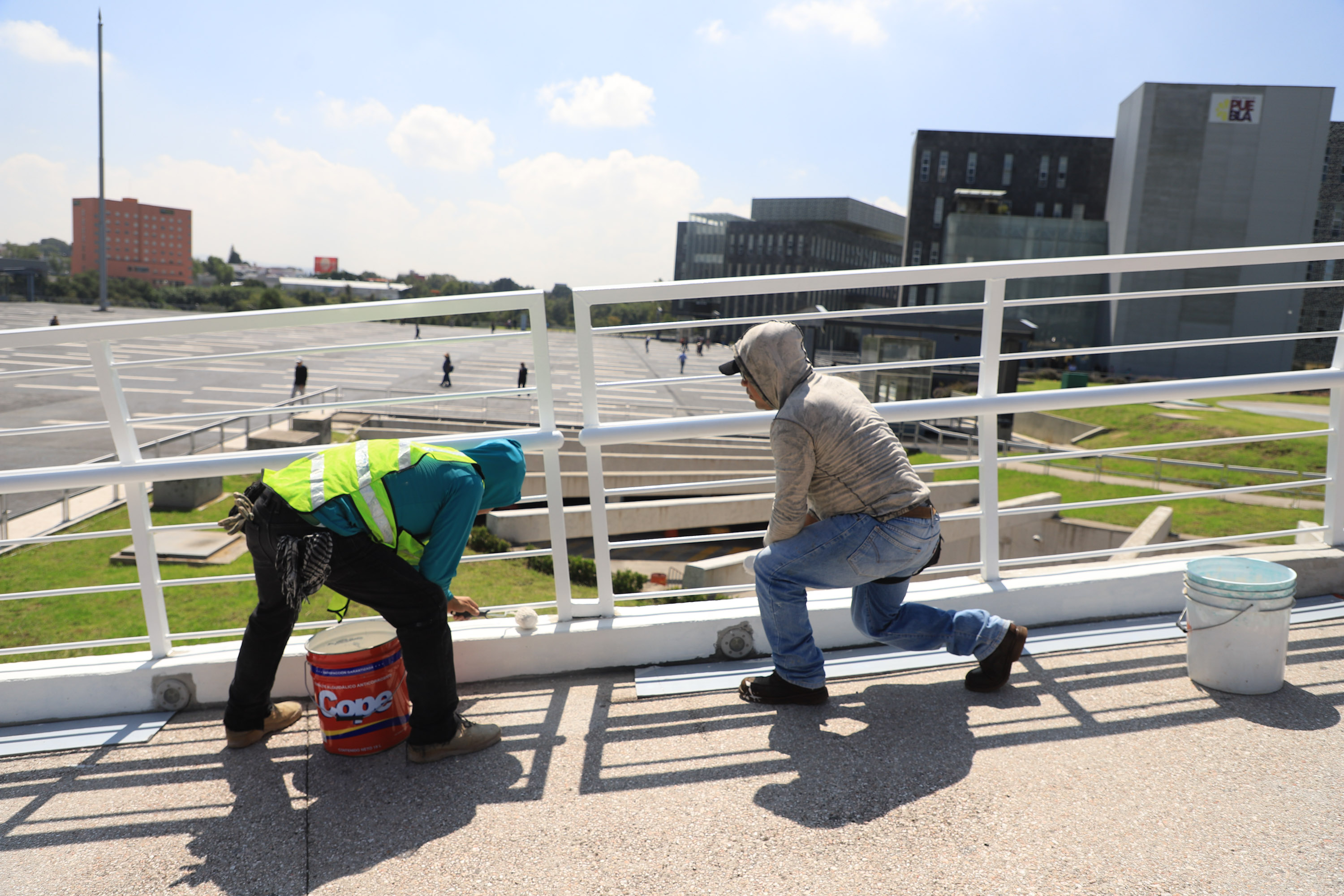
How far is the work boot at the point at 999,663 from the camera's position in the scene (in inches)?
128

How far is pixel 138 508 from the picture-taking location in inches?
137

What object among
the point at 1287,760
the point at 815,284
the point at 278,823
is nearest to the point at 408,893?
the point at 278,823

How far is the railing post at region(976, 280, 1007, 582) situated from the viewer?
3643mm

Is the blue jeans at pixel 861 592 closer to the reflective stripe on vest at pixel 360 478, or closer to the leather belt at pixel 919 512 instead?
the leather belt at pixel 919 512

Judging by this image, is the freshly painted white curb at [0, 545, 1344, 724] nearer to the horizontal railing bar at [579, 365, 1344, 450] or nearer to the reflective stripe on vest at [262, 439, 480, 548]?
the horizontal railing bar at [579, 365, 1344, 450]

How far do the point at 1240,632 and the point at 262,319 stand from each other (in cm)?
402

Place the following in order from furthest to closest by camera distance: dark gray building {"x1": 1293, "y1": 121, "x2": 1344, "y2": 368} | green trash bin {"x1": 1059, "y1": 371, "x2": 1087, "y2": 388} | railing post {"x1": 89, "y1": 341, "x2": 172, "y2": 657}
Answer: dark gray building {"x1": 1293, "y1": 121, "x2": 1344, "y2": 368} < green trash bin {"x1": 1059, "y1": 371, "x2": 1087, "y2": 388} < railing post {"x1": 89, "y1": 341, "x2": 172, "y2": 657}

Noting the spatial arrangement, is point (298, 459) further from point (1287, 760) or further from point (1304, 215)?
point (1304, 215)

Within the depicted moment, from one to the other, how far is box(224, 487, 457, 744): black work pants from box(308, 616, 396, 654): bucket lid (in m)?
0.16

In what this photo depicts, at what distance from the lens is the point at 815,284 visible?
3.43 metres

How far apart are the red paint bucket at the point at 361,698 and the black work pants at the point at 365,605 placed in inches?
3.5

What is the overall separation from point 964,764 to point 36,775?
3384 mm

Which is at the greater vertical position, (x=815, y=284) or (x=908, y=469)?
(x=815, y=284)

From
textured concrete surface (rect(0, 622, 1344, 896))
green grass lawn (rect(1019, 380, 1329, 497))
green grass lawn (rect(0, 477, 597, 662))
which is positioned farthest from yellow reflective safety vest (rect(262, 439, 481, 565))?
green grass lawn (rect(1019, 380, 1329, 497))
